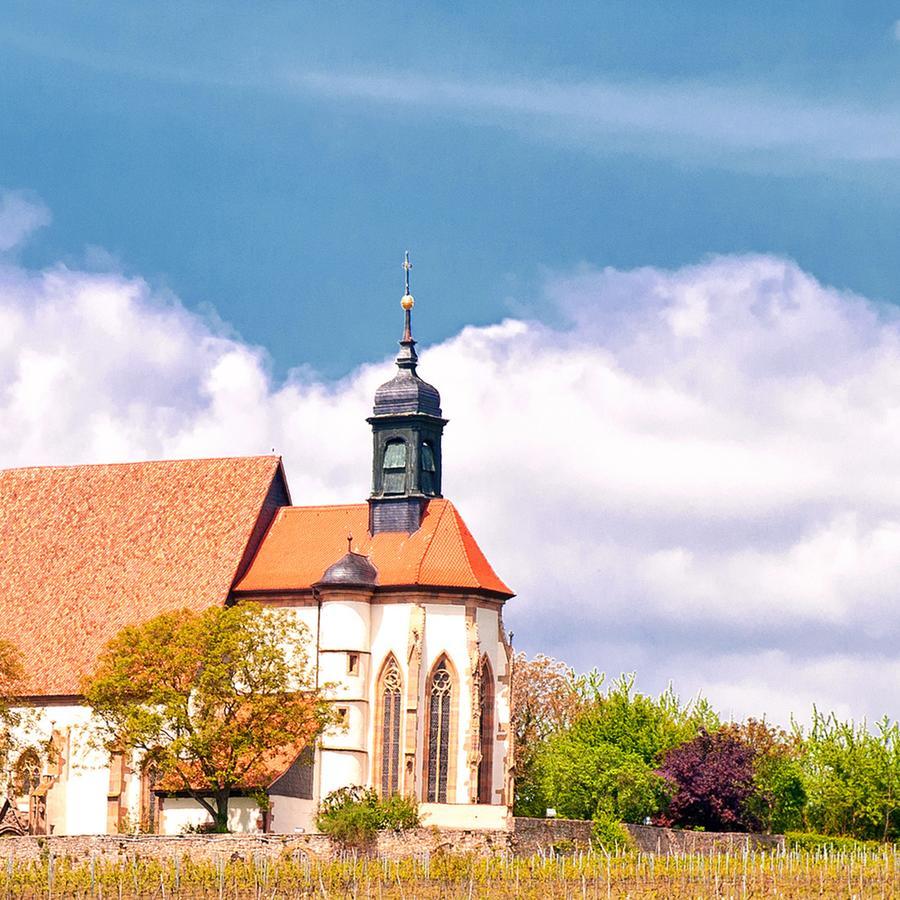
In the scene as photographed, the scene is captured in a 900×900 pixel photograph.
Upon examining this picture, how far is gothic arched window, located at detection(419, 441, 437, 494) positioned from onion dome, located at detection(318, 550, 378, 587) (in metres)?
4.16

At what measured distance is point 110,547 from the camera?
9075cm

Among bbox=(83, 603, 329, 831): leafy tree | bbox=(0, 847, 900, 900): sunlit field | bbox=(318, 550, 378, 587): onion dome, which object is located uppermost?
bbox=(318, 550, 378, 587): onion dome

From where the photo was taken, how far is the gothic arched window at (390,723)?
84.1 meters

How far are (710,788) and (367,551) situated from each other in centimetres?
1616

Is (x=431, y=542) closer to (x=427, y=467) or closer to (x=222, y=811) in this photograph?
(x=427, y=467)

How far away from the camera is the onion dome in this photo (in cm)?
8475

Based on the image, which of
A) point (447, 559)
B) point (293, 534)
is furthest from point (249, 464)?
point (447, 559)

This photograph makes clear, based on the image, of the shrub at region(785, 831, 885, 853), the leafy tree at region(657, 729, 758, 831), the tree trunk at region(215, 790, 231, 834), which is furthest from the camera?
the leafy tree at region(657, 729, 758, 831)

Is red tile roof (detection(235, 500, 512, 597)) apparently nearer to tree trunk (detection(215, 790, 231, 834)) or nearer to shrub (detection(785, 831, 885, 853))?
tree trunk (detection(215, 790, 231, 834))

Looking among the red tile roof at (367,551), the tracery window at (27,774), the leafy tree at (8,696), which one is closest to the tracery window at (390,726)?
the red tile roof at (367,551)

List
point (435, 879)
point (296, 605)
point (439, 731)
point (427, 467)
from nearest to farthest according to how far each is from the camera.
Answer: point (435, 879) < point (439, 731) < point (296, 605) < point (427, 467)

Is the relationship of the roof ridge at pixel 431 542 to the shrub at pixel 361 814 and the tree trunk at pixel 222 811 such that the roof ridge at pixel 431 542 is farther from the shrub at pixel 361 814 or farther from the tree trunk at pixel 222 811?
the tree trunk at pixel 222 811

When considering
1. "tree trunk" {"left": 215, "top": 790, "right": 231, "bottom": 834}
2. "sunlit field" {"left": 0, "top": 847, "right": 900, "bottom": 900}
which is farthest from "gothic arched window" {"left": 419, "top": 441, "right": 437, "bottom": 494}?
"sunlit field" {"left": 0, "top": 847, "right": 900, "bottom": 900}

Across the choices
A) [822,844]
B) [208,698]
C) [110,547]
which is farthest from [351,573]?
[822,844]
